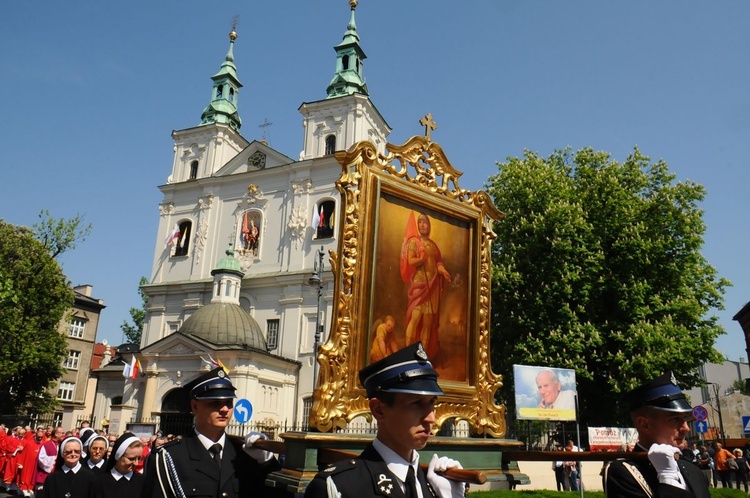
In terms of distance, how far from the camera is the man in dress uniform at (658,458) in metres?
Answer: 3.72

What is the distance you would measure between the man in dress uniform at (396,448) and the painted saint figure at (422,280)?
466cm

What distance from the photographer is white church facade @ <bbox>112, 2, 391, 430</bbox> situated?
32250 mm

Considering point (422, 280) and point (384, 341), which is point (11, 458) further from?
point (422, 280)

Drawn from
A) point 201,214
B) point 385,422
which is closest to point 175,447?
point 385,422

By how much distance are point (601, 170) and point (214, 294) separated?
2405cm

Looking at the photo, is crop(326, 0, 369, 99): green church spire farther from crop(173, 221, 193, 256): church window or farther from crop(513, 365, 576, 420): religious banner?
crop(513, 365, 576, 420): religious banner

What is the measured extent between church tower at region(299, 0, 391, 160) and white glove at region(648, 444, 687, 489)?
35.2 meters

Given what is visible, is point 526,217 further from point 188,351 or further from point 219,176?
point 219,176

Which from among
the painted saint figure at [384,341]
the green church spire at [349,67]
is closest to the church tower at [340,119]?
the green church spire at [349,67]

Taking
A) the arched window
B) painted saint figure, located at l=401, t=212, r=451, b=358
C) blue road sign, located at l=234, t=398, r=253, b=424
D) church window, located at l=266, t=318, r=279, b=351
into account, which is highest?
the arched window

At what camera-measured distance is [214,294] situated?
36.6 metres

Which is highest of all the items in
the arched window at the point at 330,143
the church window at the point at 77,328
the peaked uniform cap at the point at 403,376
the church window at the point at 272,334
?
the arched window at the point at 330,143

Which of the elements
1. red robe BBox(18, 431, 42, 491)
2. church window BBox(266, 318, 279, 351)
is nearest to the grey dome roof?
church window BBox(266, 318, 279, 351)

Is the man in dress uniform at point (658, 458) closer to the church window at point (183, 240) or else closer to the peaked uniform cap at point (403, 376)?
the peaked uniform cap at point (403, 376)
